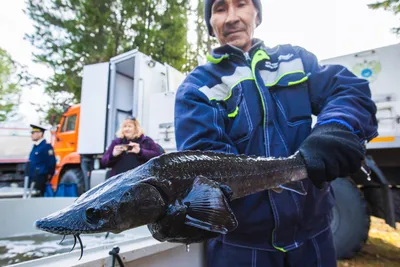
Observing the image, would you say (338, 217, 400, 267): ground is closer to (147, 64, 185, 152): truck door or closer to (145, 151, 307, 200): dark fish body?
(145, 151, 307, 200): dark fish body

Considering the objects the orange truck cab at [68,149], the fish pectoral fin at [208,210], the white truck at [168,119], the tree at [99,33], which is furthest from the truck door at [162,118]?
the tree at [99,33]

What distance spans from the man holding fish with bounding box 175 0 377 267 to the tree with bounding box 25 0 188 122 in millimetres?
13287

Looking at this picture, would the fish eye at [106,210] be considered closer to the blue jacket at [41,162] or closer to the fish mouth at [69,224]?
the fish mouth at [69,224]

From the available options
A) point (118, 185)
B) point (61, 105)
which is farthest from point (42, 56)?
point (118, 185)

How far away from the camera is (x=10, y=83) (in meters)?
24.6

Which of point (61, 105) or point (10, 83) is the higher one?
point (10, 83)

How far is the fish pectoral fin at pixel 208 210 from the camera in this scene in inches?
41.8

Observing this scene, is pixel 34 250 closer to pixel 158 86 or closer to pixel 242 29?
pixel 242 29

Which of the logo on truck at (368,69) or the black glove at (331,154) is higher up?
the logo on truck at (368,69)

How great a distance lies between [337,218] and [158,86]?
4.91 metres

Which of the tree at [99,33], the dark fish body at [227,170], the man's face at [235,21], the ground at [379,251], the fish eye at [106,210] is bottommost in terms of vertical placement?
the ground at [379,251]

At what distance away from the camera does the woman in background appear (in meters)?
5.12

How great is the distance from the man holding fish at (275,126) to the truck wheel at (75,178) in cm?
647

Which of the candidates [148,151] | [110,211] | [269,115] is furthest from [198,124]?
[148,151]
